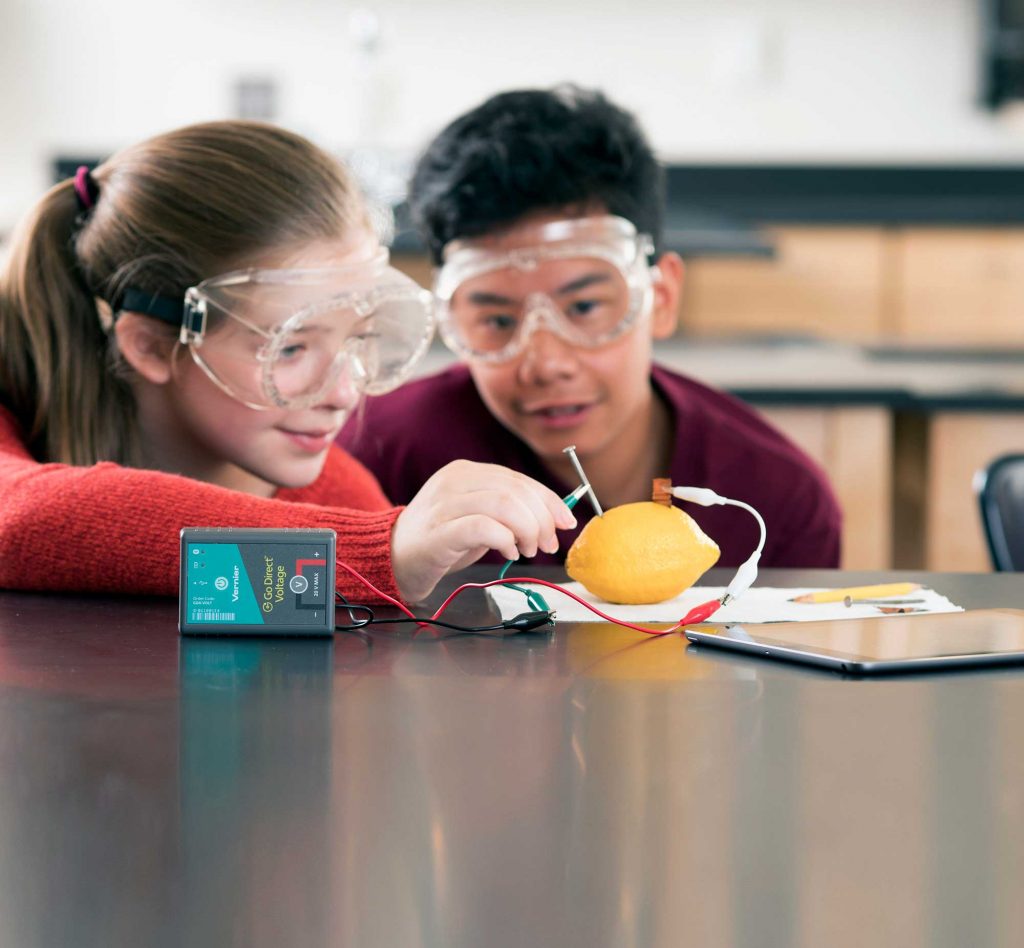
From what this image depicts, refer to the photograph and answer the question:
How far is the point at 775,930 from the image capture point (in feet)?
1.45

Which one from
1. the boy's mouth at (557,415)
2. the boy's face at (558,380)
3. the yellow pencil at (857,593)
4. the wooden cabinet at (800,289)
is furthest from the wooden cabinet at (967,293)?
the yellow pencil at (857,593)

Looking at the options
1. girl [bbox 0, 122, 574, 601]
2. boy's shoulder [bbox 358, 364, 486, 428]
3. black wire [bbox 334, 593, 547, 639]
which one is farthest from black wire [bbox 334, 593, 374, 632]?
boy's shoulder [bbox 358, 364, 486, 428]

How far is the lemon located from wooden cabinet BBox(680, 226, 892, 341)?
3663 millimetres

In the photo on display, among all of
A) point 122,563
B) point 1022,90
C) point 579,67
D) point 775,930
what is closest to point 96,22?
point 579,67

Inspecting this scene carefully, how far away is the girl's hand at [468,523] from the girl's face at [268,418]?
0.57m

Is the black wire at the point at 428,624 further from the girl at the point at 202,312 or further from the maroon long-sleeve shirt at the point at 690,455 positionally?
the maroon long-sleeve shirt at the point at 690,455

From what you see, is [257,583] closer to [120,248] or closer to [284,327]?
[284,327]

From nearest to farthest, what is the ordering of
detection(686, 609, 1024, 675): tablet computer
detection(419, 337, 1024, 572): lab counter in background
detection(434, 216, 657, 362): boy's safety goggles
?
1. detection(686, 609, 1024, 675): tablet computer
2. detection(434, 216, 657, 362): boy's safety goggles
3. detection(419, 337, 1024, 572): lab counter in background

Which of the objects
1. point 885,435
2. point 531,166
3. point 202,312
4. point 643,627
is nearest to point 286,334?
point 202,312

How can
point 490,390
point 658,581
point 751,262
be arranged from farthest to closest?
point 751,262 → point 490,390 → point 658,581

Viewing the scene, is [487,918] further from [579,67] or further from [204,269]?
[579,67]

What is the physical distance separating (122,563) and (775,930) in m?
0.71

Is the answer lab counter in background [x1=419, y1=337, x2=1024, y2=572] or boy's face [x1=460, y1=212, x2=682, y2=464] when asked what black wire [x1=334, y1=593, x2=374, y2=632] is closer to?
boy's face [x1=460, y1=212, x2=682, y2=464]

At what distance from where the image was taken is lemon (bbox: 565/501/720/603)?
3.17 feet
